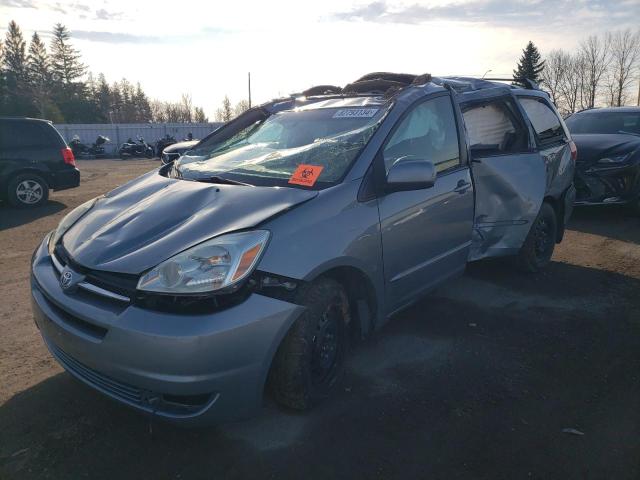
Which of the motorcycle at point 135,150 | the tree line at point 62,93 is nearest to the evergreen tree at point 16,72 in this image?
the tree line at point 62,93

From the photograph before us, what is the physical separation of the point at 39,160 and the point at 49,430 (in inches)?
325

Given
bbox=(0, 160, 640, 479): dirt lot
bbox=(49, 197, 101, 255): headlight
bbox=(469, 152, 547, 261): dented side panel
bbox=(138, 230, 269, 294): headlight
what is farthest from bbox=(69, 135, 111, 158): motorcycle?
bbox=(138, 230, 269, 294): headlight

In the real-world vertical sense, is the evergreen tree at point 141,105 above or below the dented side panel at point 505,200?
above

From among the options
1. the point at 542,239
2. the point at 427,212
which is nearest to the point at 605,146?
the point at 542,239

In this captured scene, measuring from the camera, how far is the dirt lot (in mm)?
2271

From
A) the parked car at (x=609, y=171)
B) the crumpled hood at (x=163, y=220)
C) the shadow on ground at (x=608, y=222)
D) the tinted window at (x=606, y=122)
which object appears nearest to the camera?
the crumpled hood at (x=163, y=220)

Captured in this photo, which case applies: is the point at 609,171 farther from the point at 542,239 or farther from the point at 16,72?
the point at 16,72

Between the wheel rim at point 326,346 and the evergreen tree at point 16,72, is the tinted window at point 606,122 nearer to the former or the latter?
the wheel rim at point 326,346

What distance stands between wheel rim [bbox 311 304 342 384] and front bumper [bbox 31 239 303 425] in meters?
0.39

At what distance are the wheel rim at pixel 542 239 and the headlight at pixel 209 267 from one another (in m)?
3.55

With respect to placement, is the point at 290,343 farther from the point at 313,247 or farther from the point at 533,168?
the point at 533,168

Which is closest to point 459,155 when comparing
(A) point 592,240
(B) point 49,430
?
(B) point 49,430

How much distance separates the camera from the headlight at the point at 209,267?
83.7 inches

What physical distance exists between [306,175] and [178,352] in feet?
4.21
